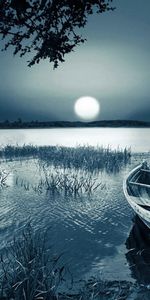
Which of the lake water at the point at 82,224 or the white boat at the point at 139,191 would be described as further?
the white boat at the point at 139,191

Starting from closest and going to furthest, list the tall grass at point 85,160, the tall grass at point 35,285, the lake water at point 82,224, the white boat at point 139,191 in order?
the tall grass at point 35,285
the lake water at point 82,224
the white boat at point 139,191
the tall grass at point 85,160

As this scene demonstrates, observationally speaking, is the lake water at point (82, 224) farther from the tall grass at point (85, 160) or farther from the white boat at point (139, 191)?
the tall grass at point (85, 160)

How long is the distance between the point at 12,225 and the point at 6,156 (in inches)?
748

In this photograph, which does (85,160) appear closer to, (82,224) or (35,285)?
(82,224)

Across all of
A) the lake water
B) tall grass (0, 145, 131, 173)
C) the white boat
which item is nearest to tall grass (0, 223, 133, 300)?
the lake water

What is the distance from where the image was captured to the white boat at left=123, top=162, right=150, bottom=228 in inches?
301

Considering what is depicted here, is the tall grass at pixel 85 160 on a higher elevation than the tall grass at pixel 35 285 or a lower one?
lower

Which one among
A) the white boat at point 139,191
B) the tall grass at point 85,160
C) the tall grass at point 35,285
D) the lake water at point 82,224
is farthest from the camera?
the tall grass at point 85,160

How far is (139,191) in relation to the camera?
434 inches

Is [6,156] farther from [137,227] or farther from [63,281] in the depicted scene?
[63,281]

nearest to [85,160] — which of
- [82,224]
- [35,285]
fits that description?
[82,224]

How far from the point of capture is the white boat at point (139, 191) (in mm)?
7640

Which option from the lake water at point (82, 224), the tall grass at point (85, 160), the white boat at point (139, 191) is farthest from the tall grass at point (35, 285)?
the tall grass at point (85, 160)

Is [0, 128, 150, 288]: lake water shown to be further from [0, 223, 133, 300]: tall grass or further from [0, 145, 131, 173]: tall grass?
[0, 145, 131, 173]: tall grass
